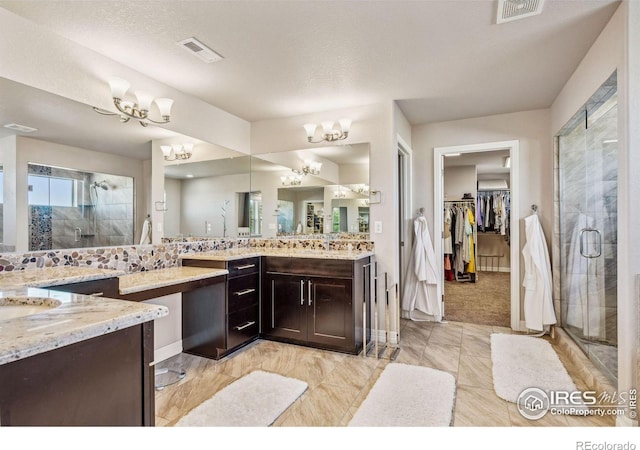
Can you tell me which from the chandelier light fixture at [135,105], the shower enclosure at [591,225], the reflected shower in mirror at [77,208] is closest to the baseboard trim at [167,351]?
the reflected shower in mirror at [77,208]

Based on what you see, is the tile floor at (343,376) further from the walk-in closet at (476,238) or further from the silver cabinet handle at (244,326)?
the walk-in closet at (476,238)

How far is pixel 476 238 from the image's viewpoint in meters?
7.02

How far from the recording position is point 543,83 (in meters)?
2.97

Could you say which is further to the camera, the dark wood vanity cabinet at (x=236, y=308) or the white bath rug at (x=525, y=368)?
the dark wood vanity cabinet at (x=236, y=308)

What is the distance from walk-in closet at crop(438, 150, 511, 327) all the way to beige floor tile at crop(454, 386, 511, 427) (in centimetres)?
184

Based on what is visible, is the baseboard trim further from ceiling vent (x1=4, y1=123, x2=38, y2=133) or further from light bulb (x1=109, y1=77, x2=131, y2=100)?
light bulb (x1=109, y1=77, x2=131, y2=100)

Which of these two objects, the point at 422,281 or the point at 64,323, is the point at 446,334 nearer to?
the point at 422,281

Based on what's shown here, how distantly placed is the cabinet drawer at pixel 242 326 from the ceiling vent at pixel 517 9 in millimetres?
2940

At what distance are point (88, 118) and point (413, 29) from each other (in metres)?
2.34

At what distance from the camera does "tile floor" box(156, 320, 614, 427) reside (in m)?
1.99

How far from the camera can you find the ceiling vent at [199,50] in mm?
2242
